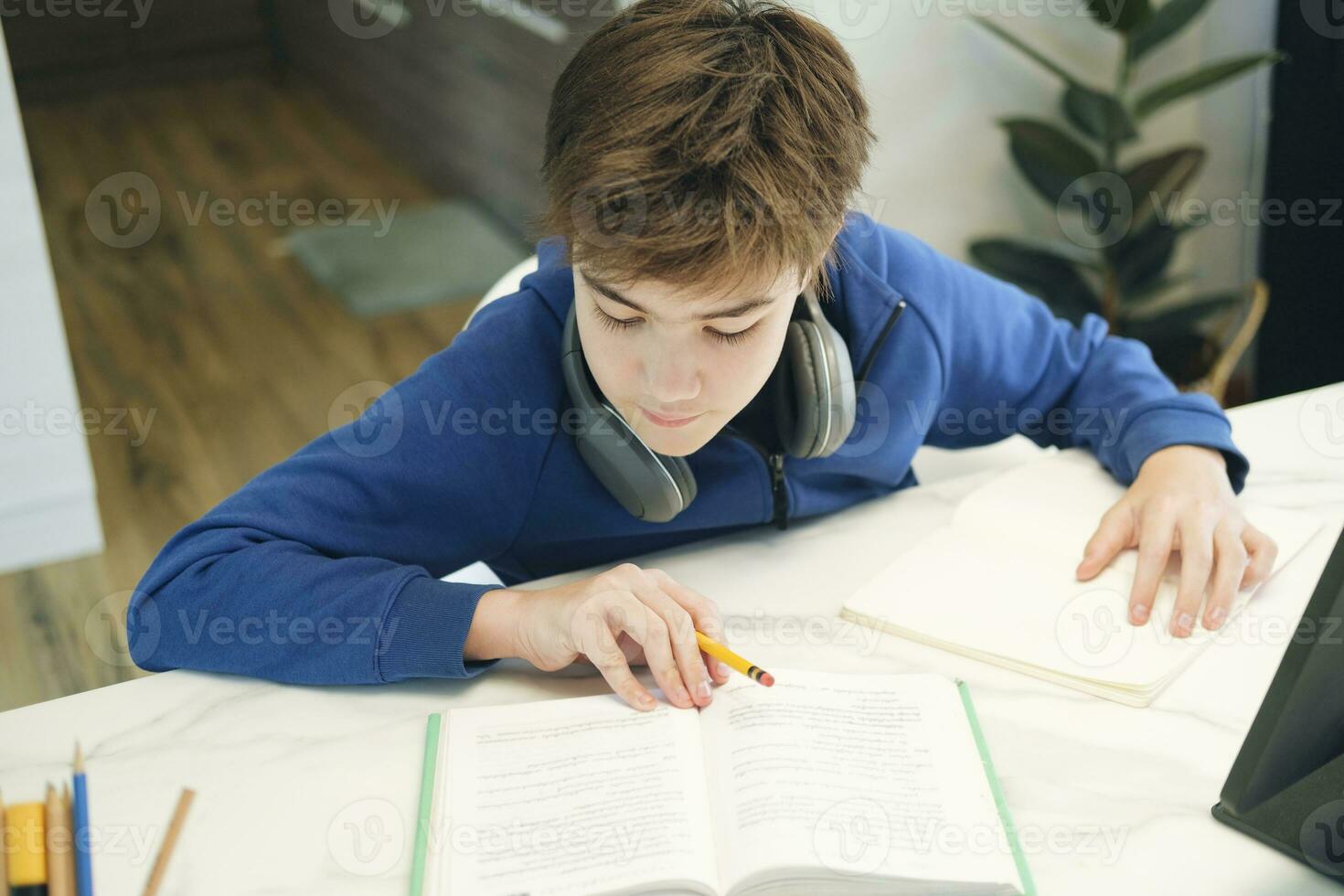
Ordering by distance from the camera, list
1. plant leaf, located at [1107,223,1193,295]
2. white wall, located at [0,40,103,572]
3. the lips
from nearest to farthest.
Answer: the lips, white wall, located at [0,40,103,572], plant leaf, located at [1107,223,1193,295]

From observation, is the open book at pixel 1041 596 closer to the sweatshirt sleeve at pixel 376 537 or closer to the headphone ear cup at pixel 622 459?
the headphone ear cup at pixel 622 459

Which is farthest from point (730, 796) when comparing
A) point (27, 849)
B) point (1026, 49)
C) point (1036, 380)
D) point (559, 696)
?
point (1026, 49)

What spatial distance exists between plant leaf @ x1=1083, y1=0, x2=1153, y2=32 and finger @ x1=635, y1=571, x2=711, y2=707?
1.61 metres

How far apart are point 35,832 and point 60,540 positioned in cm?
187

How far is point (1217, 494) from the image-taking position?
42.9 inches

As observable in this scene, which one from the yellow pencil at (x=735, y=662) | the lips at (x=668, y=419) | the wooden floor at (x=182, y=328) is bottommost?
the wooden floor at (x=182, y=328)

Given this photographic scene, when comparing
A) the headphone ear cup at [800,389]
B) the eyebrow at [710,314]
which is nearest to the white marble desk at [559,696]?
the headphone ear cup at [800,389]

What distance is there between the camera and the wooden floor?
233 centimetres

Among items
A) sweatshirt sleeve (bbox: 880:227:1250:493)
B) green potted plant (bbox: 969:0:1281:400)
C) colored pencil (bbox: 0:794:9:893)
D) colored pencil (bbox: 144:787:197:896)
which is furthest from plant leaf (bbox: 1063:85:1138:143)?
colored pencil (bbox: 0:794:9:893)

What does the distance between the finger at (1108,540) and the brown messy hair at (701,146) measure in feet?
1.13

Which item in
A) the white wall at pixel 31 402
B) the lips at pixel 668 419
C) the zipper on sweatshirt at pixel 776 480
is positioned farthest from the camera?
the white wall at pixel 31 402

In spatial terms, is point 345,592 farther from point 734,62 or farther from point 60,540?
point 60,540

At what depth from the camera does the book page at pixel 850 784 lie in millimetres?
742

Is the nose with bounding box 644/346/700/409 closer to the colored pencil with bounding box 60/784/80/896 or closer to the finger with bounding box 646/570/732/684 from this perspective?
the finger with bounding box 646/570/732/684
